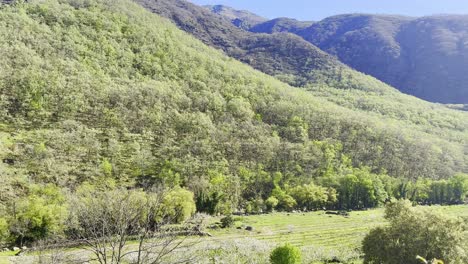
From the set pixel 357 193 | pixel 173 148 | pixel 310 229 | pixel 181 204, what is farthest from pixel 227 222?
pixel 357 193

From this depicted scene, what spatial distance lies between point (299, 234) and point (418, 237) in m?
39.1

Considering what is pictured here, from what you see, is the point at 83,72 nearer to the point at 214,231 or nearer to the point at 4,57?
the point at 4,57

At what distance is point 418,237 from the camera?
4481cm

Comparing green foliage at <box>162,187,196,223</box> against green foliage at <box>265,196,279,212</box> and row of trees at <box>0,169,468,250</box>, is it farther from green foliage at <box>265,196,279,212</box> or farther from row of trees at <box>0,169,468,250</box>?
green foliage at <box>265,196,279,212</box>

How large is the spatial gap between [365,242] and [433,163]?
434ft

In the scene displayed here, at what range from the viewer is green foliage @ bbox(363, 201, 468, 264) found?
1718 inches

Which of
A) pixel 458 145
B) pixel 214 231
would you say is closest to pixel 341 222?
pixel 214 231

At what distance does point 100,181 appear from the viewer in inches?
4178

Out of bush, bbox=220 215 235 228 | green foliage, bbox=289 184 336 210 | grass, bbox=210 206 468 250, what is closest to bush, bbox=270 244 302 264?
grass, bbox=210 206 468 250

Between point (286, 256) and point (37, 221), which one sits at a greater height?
point (286, 256)

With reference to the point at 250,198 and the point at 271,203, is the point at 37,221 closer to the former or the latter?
the point at 271,203

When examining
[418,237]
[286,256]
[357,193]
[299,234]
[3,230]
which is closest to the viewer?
[418,237]

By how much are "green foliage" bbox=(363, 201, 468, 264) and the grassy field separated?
14.4 feet

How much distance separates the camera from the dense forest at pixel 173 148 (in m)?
103
